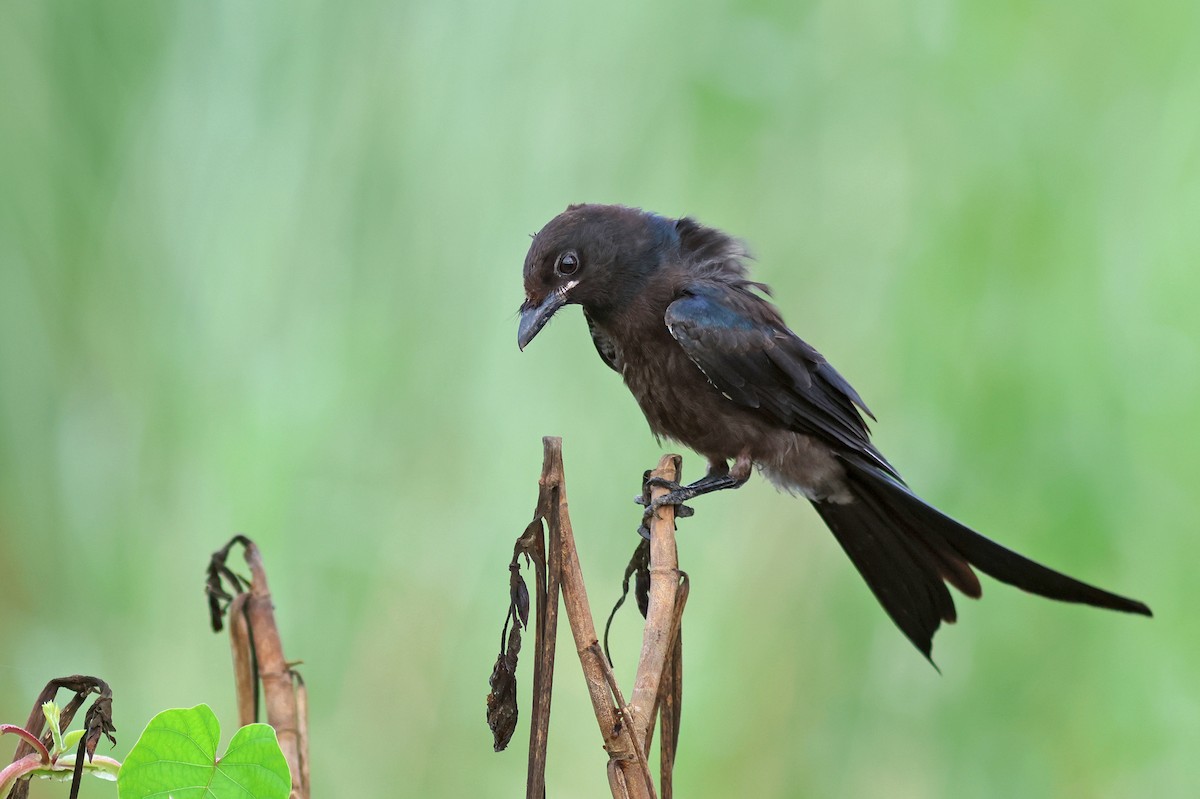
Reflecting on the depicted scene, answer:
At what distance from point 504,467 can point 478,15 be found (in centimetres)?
62

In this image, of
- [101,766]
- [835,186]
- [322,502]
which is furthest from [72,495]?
[835,186]

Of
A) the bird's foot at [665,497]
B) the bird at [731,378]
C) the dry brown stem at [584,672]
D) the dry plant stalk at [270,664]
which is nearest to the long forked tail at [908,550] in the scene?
the bird at [731,378]

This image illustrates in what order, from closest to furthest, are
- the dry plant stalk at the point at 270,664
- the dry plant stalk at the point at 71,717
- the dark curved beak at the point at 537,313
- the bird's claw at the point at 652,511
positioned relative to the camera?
the dry plant stalk at the point at 71,717, the dry plant stalk at the point at 270,664, the bird's claw at the point at 652,511, the dark curved beak at the point at 537,313

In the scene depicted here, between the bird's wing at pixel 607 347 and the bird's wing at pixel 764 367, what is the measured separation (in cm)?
12

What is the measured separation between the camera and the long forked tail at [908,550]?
1.05 metres

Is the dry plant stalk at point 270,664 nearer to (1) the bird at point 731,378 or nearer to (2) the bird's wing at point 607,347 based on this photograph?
(1) the bird at point 731,378

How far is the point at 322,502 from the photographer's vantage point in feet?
4.80

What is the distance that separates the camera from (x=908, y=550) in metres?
1.15

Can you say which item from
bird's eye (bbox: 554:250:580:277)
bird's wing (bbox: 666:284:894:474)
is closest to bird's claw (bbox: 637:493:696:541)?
bird's wing (bbox: 666:284:894:474)

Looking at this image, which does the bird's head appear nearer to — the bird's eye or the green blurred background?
the bird's eye

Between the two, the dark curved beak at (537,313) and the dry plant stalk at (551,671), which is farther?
the dark curved beak at (537,313)

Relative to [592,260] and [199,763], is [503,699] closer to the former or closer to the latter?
[199,763]

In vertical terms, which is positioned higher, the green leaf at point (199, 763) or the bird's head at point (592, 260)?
the bird's head at point (592, 260)

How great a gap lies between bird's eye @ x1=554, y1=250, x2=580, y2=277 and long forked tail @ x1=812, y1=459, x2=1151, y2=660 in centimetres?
37
